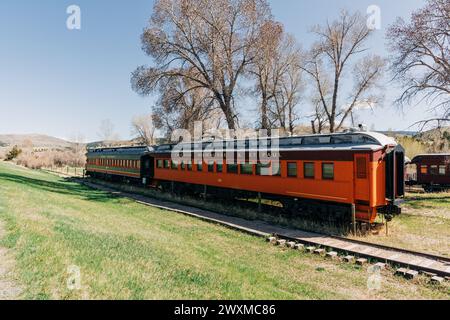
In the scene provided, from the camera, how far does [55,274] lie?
595 centimetres

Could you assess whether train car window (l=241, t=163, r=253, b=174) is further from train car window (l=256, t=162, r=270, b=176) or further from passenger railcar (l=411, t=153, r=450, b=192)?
passenger railcar (l=411, t=153, r=450, b=192)

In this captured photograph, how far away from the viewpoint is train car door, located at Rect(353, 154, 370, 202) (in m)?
12.5

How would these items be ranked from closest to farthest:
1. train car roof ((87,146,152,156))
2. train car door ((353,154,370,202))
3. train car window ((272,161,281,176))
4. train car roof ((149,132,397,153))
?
train car door ((353,154,370,202)) → train car roof ((149,132,397,153)) → train car window ((272,161,281,176)) → train car roof ((87,146,152,156))

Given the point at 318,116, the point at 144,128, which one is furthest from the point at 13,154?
the point at 318,116

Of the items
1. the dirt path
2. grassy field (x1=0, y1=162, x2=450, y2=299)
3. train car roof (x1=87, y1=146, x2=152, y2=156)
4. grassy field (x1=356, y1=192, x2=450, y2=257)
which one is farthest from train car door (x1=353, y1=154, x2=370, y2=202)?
train car roof (x1=87, y1=146, x2=152, y2=156)

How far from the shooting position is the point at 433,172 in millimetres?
30438

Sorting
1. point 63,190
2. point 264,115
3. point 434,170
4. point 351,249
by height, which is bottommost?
point 351,249

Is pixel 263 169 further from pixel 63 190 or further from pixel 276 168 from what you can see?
pixel 63 190

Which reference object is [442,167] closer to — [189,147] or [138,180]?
[189,147]

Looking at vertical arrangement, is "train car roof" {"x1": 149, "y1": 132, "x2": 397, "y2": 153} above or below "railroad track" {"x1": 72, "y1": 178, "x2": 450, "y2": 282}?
above

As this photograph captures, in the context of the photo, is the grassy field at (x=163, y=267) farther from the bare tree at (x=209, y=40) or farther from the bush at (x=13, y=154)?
the bush at (x=13, y=154)

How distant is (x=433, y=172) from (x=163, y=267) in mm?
31213

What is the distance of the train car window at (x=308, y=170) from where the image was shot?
14398 millimetres

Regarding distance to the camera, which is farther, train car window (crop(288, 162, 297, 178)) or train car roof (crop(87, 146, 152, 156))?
train car roof (crop(87, 146, 152, 156))
